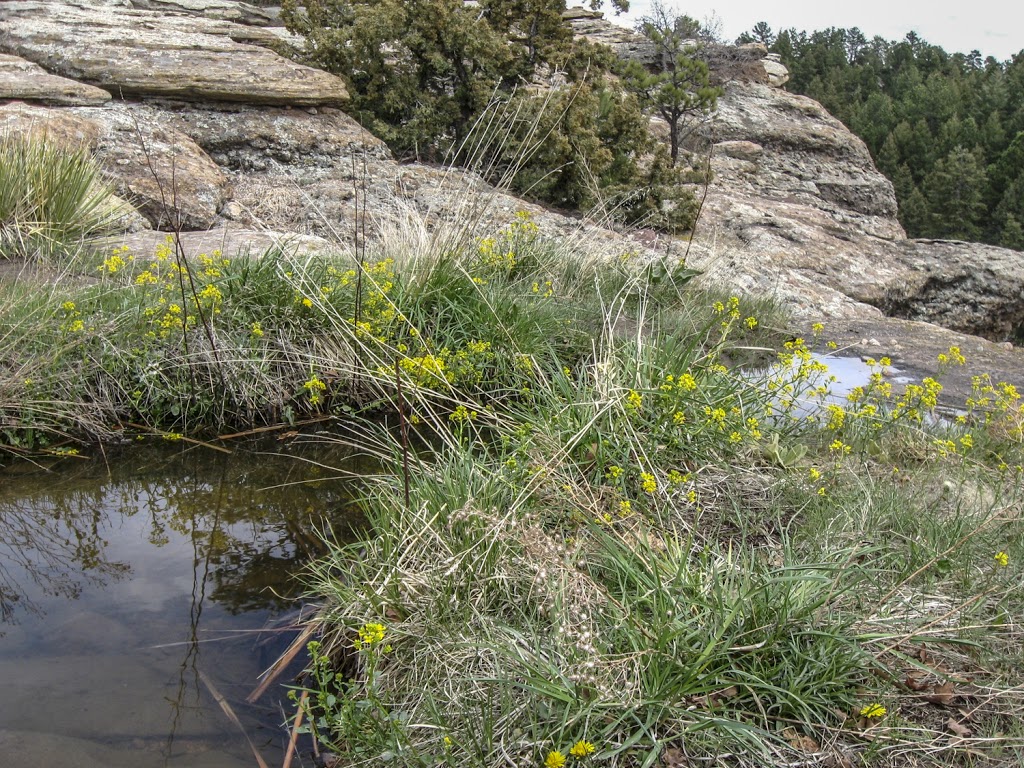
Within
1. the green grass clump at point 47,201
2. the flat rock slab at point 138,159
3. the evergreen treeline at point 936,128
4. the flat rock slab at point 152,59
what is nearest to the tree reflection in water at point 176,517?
the green grass clump at point 47,201

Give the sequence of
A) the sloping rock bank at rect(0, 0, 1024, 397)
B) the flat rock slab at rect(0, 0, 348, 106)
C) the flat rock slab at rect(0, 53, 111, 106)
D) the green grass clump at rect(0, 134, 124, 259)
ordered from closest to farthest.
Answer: the green grass clump at rect(0, 134, 124, 259), the sloping rock bank at rect(0, 0, 1024, 397), the flat rock slab at rect(0, 53, 111, 106), the flat rock slab at rect(0, 0, 348, 106)

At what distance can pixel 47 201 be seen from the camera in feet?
18.5

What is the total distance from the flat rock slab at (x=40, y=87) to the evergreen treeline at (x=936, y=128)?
35.5 m

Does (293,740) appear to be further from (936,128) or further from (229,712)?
(936,128)

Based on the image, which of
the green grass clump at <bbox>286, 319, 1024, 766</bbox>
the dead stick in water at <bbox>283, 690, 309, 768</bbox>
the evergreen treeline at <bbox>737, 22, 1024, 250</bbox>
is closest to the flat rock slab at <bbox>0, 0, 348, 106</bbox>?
the green grass clump at <bbox>286, 319, 1024, 766</bbox>

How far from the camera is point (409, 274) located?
4.98 m

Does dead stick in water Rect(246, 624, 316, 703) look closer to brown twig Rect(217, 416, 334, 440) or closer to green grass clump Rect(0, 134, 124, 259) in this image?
brown twig Rect(217, 416, 334, 440)

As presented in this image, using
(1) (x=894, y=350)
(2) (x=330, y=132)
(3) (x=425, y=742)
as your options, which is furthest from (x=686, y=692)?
(2) (x=330, y=132)

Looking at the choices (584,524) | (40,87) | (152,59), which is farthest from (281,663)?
(152,59)

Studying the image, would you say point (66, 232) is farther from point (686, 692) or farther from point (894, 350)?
point (894, 350)

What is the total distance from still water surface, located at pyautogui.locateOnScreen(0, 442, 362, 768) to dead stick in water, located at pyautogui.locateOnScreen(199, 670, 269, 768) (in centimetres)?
1

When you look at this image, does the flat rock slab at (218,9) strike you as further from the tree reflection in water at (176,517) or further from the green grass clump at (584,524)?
the tree reflection in water at (176,517)

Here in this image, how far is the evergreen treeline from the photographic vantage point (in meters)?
36.9

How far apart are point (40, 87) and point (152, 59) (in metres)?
1.17
